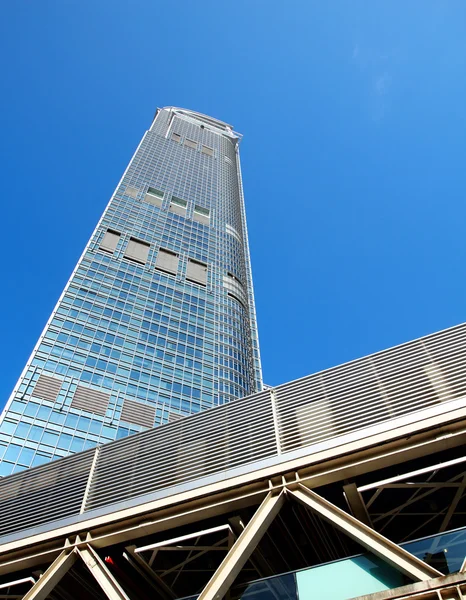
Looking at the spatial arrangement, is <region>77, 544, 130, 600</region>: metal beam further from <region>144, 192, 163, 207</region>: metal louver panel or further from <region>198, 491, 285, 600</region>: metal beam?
<region>144, 192, 163, 207</region>: metal louver panel

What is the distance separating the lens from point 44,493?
14289mm

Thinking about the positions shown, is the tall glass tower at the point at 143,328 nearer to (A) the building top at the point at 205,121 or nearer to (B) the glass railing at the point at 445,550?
(B) the glass railing at the point at 445,550

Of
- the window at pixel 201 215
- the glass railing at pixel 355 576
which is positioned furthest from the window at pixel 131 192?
the glass railing at pixel 355 576

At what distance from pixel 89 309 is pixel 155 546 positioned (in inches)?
1506

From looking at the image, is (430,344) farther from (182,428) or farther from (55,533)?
(55,533)

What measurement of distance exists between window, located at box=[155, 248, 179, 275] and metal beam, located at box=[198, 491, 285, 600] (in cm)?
4870

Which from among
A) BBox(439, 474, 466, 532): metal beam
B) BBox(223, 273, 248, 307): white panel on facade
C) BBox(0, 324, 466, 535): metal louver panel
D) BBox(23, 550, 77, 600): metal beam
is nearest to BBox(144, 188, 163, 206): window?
BBox(223, 273, 248, 307): white panel on facade

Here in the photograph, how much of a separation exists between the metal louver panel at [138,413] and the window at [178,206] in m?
35.8

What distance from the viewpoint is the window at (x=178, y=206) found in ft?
233

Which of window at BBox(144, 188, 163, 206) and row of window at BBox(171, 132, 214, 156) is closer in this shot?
window at BBox(144, 188, 163, 206)

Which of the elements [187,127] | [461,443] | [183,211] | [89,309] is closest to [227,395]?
[89,309]

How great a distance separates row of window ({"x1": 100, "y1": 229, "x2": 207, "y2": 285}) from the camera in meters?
57.8

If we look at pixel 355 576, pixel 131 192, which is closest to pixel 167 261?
pixel 131 192

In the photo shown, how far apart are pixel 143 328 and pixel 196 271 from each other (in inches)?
563
